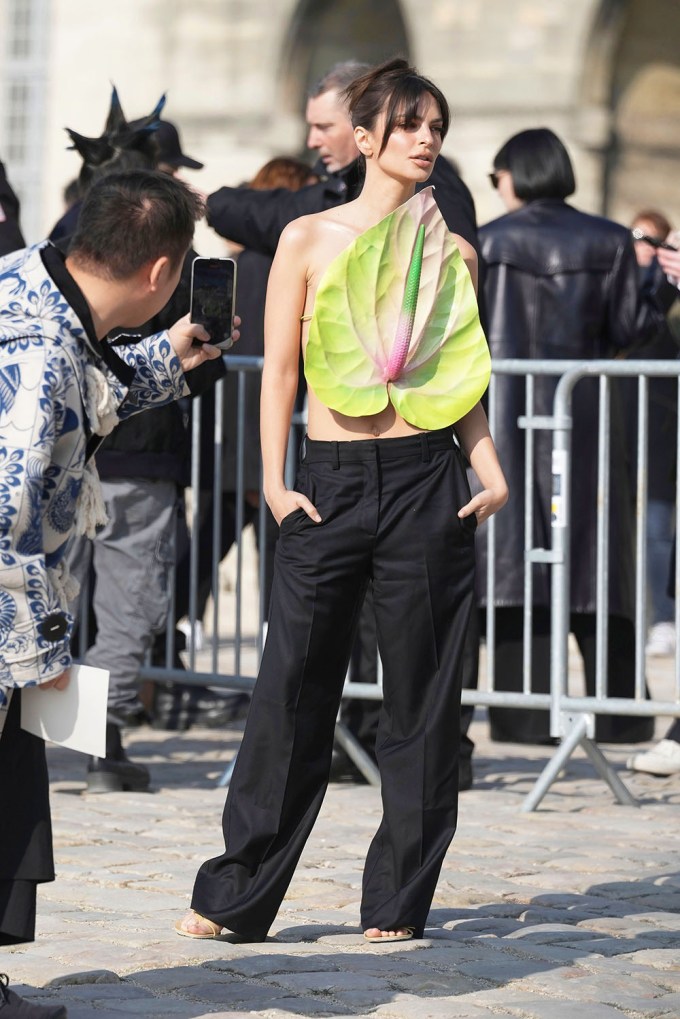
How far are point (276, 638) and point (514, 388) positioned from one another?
304 cm

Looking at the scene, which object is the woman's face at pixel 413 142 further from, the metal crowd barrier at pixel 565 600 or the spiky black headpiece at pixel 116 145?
the spiky black headpiece at pixel 116 145

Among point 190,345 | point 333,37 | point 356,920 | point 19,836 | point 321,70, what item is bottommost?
point 356,920

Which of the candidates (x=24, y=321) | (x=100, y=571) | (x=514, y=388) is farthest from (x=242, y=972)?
(x=514, y=388)

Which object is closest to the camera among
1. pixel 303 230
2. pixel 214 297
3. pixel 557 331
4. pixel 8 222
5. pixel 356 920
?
pixel 214 297

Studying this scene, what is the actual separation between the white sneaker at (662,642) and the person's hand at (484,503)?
668 cm

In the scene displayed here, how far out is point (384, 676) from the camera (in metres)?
4.52

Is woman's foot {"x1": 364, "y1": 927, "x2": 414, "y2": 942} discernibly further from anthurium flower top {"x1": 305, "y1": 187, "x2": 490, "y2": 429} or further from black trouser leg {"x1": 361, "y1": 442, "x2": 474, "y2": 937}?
anthurium flower top {"x1": 305, "y1": 187, "x2": 490, "y2": 429}

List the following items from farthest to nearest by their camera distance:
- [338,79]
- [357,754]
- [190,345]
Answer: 1. [357,754]
2. [338,79]
3. [190,345]

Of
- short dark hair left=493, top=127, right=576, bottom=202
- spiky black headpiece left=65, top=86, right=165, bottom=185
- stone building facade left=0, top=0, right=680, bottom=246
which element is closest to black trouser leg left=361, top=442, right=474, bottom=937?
spiky black headpiece left=65, top=86, right=165, bottom=185

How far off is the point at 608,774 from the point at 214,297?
2.93 meters

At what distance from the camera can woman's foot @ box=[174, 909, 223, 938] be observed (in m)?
4.49

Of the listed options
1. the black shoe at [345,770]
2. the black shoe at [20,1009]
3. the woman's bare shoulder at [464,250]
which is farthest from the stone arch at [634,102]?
the black shoe at [20,1009]

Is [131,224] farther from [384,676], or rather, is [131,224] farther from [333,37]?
[333,37]

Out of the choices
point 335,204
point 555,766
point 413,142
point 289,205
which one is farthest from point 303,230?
point 555,766
